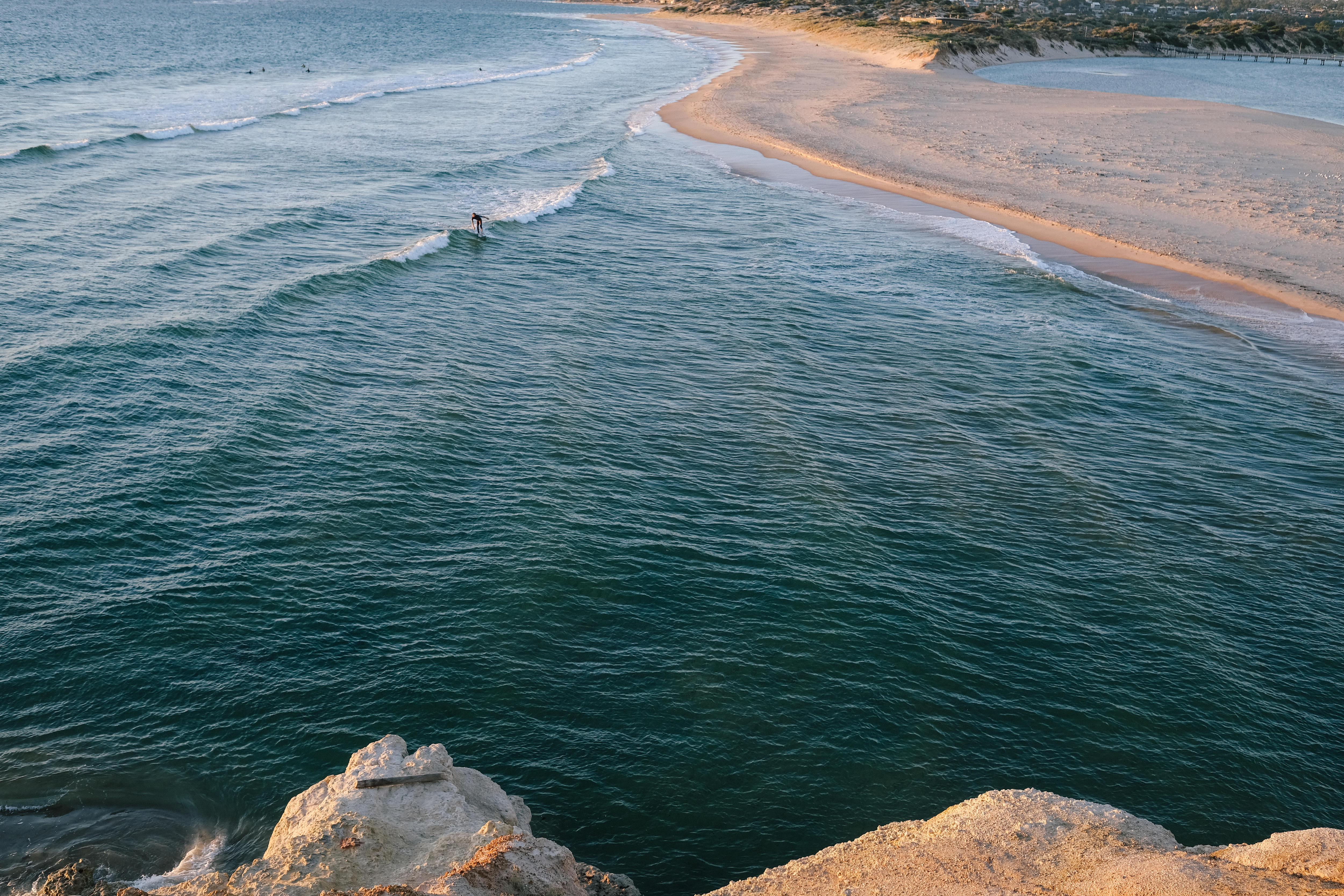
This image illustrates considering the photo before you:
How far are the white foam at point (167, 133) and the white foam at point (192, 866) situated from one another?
65236 mm

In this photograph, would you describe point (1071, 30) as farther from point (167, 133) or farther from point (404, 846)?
point (404, 846)

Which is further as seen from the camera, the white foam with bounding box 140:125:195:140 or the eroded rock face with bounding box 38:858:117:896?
the white foam with bounding box 140:125:195:140

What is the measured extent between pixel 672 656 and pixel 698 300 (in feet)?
80.4

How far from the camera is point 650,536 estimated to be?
24.4 meters

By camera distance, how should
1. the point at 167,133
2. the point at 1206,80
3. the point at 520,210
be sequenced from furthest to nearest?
the point at 1206,80, the point at 167,133, the point at 520,210

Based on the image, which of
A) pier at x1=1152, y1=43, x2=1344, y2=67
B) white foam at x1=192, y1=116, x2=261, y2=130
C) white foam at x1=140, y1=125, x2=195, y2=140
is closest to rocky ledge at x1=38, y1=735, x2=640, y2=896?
white foam at x1=140, y1=125, x2=195, y2=140

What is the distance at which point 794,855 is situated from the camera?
15.9 metres

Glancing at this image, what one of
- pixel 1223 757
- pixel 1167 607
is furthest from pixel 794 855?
pixel 1167 607

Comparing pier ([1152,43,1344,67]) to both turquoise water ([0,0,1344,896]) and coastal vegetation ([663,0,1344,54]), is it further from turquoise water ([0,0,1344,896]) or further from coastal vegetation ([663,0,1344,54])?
turquoise water ([0,0,1344,896])

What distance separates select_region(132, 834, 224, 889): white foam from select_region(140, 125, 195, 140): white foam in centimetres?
6524

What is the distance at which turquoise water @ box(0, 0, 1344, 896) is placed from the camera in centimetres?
1741

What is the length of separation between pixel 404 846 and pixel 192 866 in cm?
417

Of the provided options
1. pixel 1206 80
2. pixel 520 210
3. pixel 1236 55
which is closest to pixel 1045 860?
pixel 520 210

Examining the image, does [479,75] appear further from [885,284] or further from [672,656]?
[672,656]
